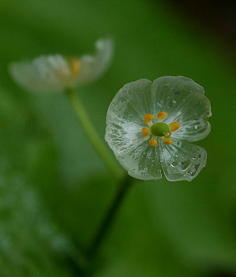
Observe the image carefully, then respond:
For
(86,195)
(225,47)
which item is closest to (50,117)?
(86,195)

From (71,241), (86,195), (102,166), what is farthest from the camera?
(102,166)

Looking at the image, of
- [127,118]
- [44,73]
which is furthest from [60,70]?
[127,118]

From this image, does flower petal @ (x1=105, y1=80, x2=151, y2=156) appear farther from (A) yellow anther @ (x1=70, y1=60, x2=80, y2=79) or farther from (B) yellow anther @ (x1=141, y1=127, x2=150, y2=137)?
(A) yellow anther @ (x1=70, y1=60, x2=80, y2=79)

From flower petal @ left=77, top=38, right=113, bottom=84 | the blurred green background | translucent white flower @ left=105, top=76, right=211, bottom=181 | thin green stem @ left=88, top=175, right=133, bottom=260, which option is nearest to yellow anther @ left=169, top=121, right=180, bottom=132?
translucent white flower @ left=105, top=76, right=211, bottom=181

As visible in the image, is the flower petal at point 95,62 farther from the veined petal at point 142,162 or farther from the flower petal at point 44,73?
the veined petal at point 142,162

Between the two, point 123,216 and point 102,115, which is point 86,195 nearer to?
point 123,216

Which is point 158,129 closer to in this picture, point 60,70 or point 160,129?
point 160,129
